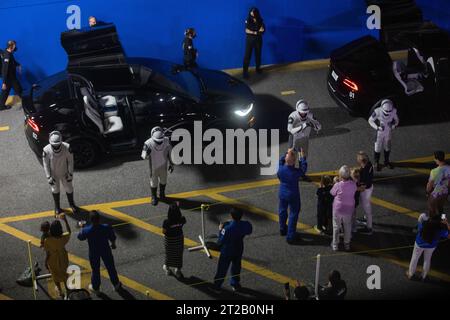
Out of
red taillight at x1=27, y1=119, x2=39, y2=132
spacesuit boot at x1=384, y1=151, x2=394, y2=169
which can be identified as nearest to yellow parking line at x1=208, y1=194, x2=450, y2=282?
spacesuit boot at x1=384, y1=151, x2=394, y2=169

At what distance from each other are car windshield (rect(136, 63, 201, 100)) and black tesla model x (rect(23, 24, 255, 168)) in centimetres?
1

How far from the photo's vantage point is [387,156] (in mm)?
13398

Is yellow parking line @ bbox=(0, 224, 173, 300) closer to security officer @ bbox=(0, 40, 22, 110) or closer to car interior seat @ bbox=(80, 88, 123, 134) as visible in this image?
car interior seat @ bbox=(80, 88, 123, 134)

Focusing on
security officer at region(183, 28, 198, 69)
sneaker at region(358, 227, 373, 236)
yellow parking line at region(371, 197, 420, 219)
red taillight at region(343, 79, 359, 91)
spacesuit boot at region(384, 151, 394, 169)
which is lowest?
sneaker at region(358, 227, 373, 236)

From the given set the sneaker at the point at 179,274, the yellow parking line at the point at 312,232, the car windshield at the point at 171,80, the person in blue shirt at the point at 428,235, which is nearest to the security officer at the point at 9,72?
the car windshield at the point at 171,80

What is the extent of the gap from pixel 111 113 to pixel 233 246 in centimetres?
472

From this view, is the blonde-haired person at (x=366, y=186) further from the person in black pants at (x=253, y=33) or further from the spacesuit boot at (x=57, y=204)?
the person in black pants at (x=253, y=33)

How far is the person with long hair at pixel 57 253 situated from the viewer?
32.0 feet

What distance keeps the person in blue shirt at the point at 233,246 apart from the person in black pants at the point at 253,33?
6.99 meters

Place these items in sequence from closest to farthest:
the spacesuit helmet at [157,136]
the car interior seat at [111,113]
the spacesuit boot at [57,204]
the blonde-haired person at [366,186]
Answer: the blonde-haired person at [366,186] → the spacesuit helmet at [157,136] → the spacesuit boot at [57,204] → the car interior seat at [111,113]

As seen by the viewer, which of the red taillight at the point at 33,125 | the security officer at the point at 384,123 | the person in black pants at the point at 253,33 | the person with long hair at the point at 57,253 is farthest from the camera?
the person in black pants at the point at 253,33

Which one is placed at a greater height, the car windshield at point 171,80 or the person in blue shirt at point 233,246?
the car windshield at point 171,80

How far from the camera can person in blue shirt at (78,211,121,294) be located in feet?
32.3
